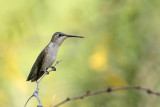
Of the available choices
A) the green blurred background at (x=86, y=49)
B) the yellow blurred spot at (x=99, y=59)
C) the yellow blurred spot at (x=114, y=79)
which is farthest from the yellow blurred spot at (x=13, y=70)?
the yellow blurred spot at (x=114, y=79)

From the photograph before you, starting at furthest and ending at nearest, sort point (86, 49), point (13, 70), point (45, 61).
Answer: point (86, 49)
point (13, 70)
point (45, 61)

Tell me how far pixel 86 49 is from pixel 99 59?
35 centimetres

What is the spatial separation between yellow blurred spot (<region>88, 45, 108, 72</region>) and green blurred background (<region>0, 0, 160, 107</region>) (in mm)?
10

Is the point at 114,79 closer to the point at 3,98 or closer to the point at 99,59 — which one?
the point at 99,59

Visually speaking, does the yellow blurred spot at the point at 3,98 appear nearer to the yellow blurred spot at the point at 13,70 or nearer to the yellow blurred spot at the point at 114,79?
the yellow blurred spot at the point at 13,70

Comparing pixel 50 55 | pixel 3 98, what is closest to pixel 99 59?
pixel 50 55

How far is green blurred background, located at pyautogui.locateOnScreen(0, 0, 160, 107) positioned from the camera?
308 centimetres

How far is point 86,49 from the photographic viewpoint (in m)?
3.76

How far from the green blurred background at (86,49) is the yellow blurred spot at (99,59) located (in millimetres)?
10

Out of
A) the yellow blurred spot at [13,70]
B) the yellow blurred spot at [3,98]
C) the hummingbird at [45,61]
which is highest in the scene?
the hummingbird at [45,61]

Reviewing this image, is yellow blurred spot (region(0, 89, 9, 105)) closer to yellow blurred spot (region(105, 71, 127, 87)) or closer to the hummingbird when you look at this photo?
the hummingbird

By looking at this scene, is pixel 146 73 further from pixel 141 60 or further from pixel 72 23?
pixel 72 23

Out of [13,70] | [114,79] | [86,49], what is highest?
[86,49]

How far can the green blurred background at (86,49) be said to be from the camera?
3.08 metres
